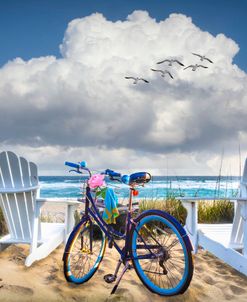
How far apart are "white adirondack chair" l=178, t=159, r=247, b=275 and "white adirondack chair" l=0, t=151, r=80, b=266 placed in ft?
4.52

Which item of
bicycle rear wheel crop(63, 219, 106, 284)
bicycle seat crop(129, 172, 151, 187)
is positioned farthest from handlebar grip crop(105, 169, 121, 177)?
bicycle rear wheel crop(63, 219, 106, 284)

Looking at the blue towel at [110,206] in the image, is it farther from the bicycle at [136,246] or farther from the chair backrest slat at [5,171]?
the chair backrest slat at [5,171]

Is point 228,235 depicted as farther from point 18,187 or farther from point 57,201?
point 18,187

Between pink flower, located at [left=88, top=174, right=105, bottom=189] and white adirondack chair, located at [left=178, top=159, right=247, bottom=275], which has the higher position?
pink flower, located at [left=88, top=174, right=105, bottom=189]

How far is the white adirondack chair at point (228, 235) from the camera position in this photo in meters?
3.49

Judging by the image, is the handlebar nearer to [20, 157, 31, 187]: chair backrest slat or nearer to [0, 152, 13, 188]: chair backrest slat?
[20, 157, 31, 187]: chair backrest slat

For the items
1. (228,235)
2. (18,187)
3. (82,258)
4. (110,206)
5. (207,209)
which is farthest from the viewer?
(207,209)

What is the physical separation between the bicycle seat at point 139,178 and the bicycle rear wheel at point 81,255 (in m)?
0.65

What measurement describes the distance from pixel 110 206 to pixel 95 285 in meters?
0.69

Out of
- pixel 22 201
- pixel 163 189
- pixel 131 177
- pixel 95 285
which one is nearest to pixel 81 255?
pixel 95 285

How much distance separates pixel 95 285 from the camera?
3.15m

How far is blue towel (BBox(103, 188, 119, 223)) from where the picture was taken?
9.91 feet

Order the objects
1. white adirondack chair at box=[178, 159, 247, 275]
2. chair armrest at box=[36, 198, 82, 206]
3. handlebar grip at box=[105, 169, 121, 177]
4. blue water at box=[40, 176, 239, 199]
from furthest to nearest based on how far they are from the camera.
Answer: blue water at box=[40, 176, 239, 199] < chair armrest at box=[36, 198, 82, 206] < white adirondack chair at box=[178, 159, 247, 275] < handlebar grip at box=[105, 169, 121, 177]

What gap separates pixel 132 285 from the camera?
314 centimetres
